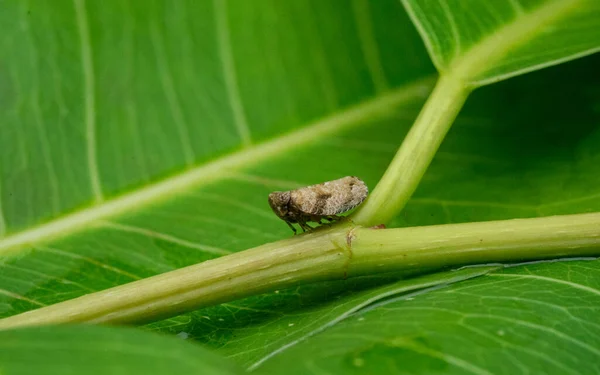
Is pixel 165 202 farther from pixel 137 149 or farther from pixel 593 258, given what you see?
pixel 593 258

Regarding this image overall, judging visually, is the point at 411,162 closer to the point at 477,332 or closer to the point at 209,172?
the point at 477,332

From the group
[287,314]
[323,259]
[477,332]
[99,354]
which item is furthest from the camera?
[287,314]

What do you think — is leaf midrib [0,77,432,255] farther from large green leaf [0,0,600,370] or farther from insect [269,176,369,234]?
insect [269,176,369,234]

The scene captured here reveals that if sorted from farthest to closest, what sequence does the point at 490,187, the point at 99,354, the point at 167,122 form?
1. the point at 167,122
2. the point at 490,187
3. the point at 99,354

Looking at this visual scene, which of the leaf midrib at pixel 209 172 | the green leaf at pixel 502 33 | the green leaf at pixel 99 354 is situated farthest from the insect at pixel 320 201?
the green leaf at pixel 99 354

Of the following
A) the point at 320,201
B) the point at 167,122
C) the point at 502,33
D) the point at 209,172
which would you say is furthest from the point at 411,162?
the point at 167,122
